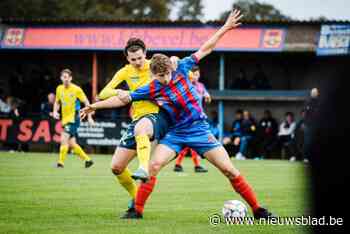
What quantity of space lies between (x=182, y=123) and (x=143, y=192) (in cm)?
90

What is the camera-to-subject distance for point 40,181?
13.5 metres

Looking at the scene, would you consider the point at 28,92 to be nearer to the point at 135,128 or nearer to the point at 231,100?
the point at 231,100

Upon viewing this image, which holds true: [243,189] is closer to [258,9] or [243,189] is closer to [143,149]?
[143,149]

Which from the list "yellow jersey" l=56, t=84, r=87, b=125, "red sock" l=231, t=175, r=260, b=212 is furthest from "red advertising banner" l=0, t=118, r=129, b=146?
"red sock" l=231, t=175, r=260, b=212

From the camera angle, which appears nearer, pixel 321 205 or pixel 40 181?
pixel 321 205

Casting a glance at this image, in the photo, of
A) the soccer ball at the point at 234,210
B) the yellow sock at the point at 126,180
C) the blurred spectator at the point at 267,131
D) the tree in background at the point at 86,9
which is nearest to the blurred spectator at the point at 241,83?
the blurred spectator at the point at 267,131

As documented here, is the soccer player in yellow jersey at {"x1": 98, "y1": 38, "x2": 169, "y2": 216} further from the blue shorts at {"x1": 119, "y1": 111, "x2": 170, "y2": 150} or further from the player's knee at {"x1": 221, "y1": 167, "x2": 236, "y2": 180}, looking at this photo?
the player's knee at {"x1": 221, "y1": 167, "x2": 236, "y2": 180}

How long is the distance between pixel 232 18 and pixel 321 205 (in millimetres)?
5739

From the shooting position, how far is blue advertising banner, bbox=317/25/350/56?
980 inches

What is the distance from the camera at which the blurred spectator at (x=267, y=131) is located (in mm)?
25503

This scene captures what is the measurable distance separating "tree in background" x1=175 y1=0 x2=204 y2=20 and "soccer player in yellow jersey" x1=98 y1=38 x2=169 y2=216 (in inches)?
2533

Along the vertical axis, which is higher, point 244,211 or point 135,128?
point 135,128

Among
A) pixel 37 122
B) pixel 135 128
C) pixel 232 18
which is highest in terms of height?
pixel 232 18

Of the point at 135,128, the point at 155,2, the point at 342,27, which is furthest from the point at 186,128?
the point at 155,2
